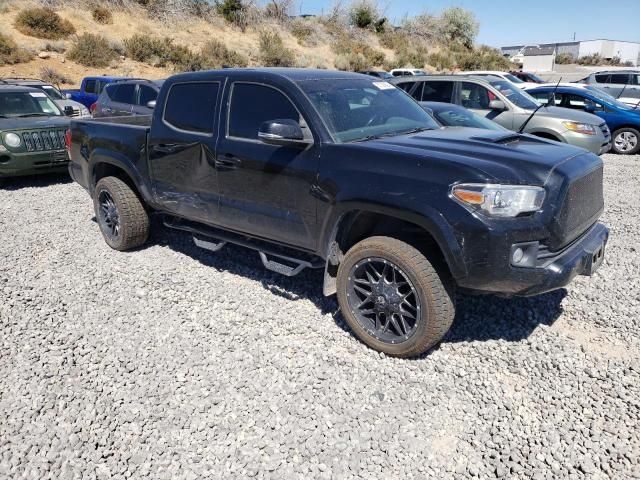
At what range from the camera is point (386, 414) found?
2.92 meters

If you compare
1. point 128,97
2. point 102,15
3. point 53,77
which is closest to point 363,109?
point 128,97

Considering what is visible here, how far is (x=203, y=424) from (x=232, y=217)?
1861 millimetres

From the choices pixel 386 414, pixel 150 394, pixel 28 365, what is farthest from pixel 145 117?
pixel 386 414

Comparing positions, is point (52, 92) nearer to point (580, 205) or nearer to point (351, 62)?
point (580, 205)

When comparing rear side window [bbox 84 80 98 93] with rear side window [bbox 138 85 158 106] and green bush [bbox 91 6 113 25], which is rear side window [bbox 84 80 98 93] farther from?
green bush [bbox 91 6 113 25]

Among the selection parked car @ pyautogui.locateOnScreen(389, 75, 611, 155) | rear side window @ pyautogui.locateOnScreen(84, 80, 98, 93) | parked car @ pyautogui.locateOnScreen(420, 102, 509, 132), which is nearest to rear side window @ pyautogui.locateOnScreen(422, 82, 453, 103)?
parked car @ pyautogui.locateOnScreen(389, 75, 611, 155)

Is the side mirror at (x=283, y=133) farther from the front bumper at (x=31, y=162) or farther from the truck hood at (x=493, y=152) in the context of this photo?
the front bumper at (x=31, y=162)

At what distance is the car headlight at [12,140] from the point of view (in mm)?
7949

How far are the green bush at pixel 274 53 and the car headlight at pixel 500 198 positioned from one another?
29.8m

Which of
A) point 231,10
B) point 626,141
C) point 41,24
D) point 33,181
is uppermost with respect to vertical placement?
point 231,10

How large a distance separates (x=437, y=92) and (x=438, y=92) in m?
0.02

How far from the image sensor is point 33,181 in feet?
29.4

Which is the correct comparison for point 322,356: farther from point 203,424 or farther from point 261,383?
point 203,424

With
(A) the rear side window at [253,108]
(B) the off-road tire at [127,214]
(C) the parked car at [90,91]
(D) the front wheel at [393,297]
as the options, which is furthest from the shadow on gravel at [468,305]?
(C) the parked car at [90,91]
